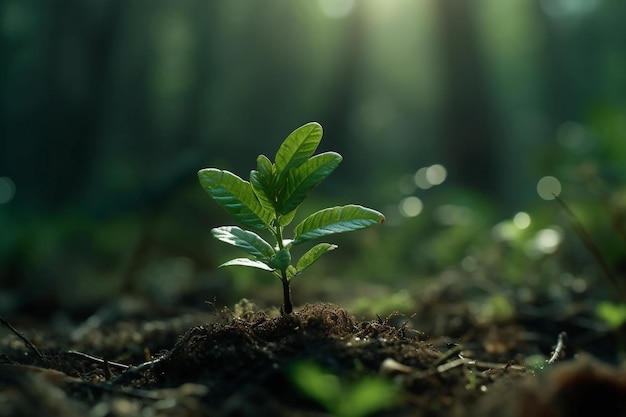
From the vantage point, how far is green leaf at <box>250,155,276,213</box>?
2.16m

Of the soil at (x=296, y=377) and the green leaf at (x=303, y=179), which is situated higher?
the green leaf at (x=303, y=179)

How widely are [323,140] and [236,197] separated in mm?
28009

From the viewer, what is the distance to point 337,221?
2.17m

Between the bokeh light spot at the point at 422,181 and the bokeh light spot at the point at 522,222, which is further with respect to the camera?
the bokeh light spot at the point at 422,181

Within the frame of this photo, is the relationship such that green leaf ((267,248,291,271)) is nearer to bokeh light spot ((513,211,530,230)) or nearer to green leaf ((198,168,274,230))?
green leaf ((198,168,274,230))

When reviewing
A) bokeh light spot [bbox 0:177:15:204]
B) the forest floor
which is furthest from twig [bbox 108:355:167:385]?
bokeh light spot [bbox 0:177:15:204]

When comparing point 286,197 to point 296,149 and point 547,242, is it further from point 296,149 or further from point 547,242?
point 547,242

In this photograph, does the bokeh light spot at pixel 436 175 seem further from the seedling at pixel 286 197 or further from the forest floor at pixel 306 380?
the seedling at pixel 286 197

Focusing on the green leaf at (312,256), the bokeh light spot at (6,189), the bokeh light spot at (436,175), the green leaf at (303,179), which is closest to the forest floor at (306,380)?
the green leaf at (312,256)

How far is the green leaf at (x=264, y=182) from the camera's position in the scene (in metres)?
2.16

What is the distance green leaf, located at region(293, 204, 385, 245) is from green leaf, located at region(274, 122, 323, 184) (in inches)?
6.8

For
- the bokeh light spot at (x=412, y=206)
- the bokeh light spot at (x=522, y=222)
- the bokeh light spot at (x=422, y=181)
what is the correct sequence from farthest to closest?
the bokeh light spot at (x=412, y=206) < the bokeh light spot at (x=422, y=181) < the bokeh light spot at (x=522, y=222)

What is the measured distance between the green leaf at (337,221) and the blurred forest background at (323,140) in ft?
5.89

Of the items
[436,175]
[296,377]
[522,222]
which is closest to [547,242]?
[522,222]
